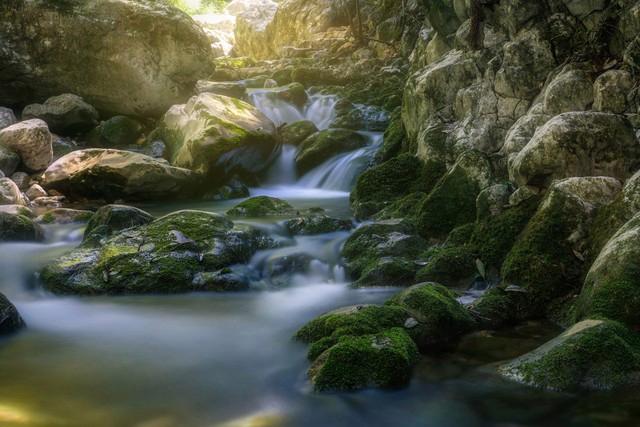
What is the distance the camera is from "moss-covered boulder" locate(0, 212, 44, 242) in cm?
1072

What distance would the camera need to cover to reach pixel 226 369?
5.81 m

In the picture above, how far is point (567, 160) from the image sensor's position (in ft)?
23.9

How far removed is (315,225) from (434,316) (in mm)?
4984

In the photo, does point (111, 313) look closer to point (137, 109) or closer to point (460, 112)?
point (460, 112)

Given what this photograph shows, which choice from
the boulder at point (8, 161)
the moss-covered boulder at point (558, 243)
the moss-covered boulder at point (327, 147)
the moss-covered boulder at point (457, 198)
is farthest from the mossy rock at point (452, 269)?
the boulder at point (8, 161)

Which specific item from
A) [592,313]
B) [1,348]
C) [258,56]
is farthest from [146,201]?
[258,56]

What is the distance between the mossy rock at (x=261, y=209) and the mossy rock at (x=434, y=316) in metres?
6.43

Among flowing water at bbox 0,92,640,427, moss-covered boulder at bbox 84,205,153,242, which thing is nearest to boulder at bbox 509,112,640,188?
flowing water at bbox 0,92,640,427

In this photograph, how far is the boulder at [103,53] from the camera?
18734 mm

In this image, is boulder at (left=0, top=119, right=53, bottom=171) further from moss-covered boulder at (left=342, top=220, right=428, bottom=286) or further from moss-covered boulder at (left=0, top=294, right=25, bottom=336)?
moss-covered boulder at (left=342, top=220, right=428, bottom=286)

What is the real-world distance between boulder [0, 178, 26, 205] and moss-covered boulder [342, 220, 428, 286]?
8.28 metres

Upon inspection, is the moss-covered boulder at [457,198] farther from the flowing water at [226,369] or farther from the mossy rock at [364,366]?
the mossy rock at [364,366]

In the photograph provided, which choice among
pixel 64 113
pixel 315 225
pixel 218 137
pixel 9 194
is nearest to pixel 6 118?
pixel 64 113

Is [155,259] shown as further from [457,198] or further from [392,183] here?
[392,183]
